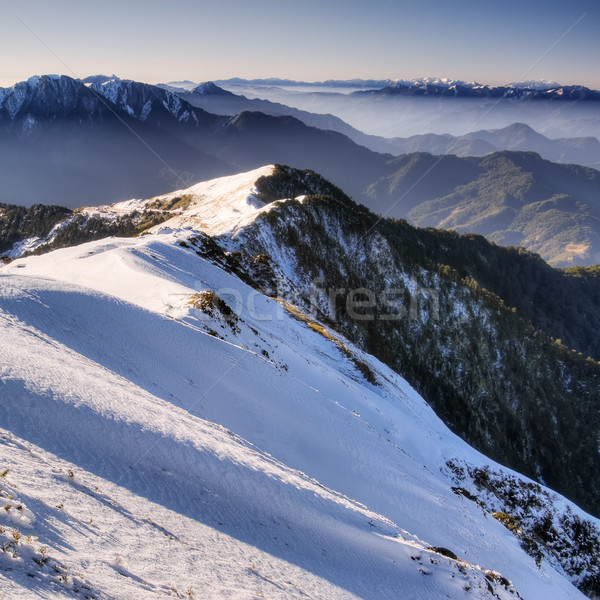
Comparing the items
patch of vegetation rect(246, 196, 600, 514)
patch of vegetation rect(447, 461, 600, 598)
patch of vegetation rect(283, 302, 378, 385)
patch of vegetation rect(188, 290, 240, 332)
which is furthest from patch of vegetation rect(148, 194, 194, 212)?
patch of vegetation rect(447, 461, 600, 598)

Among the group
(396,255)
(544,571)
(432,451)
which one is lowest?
(544,571)

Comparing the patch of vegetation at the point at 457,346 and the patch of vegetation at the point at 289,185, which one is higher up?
the patch of vegetation at the point at 289,185

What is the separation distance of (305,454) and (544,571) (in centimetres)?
1915

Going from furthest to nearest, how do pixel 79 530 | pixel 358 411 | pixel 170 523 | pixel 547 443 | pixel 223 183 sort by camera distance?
pixel 223 183
pixel 547 443
pixel 358 411
pixel 170 523
pixel 79 530

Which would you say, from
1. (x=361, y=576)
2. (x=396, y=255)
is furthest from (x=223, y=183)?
(x=361, y=576)

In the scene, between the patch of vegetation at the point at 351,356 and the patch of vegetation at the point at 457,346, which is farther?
the patch of vegetation at the point at 457,346

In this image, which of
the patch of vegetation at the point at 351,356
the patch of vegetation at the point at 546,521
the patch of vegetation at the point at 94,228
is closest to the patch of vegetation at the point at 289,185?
the patch of vegetation at the point at 94,228

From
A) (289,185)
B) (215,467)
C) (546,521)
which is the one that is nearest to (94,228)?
(289,185)

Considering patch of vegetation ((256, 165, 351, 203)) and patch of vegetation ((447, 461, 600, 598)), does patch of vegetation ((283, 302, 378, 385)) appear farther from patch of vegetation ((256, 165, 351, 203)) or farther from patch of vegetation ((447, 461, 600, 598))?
patch of vegetation ((256, 165, 351, 203))

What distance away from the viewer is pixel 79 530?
24.7 feet

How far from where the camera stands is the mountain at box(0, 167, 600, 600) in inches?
316

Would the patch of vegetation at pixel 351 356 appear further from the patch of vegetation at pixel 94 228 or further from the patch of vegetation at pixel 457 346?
the patch of vegetation at pixel 94 228

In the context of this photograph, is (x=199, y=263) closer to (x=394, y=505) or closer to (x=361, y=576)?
(x=394, y=505)

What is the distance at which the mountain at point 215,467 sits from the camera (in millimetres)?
8031
